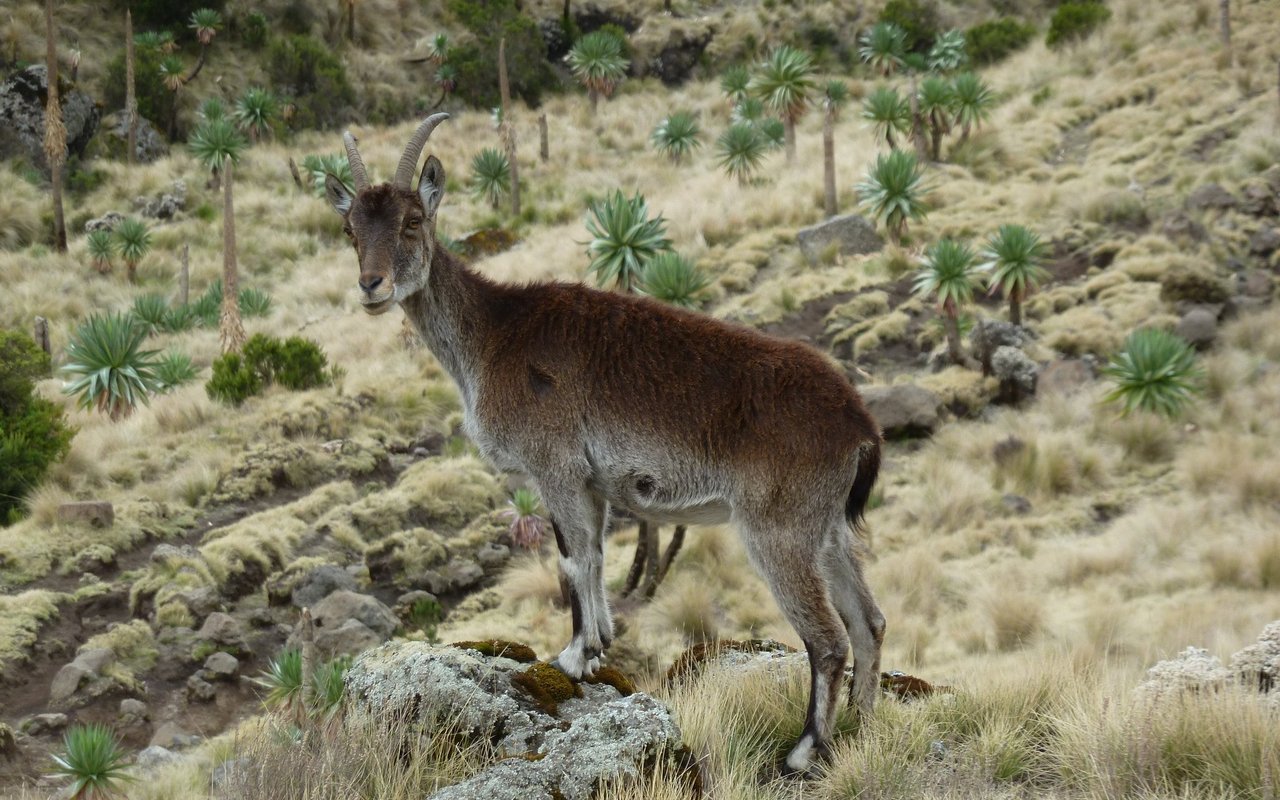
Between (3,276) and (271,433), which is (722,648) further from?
(3,276)

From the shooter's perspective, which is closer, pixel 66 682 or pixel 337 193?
pixel 337 193

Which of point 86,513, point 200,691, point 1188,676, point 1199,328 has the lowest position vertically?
point 200,691

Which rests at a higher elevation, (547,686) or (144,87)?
(144,87)

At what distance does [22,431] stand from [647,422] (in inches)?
578

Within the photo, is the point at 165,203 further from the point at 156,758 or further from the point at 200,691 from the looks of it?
the point at 156,758

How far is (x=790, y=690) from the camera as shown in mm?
6758

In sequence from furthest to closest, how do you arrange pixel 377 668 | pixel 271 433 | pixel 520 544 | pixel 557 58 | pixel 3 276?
pixel 557 58, pixel 3 276, pixel 271 433, pixel 520 544, pixel 377 668

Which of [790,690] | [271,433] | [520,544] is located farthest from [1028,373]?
[790,690]

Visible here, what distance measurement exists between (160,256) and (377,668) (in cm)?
3476

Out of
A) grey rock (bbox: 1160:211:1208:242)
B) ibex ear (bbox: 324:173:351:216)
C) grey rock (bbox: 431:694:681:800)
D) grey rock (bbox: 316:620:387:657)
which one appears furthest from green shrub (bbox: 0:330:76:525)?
grey rock (bbox: 1160:211:1208:242)

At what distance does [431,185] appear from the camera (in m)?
6.82

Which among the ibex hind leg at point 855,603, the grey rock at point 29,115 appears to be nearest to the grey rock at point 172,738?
the ibex hind leg at point 855,603


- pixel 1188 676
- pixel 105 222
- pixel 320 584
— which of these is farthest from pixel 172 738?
pixel 105 222

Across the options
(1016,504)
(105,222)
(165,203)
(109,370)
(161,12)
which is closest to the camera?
(1016,504)
